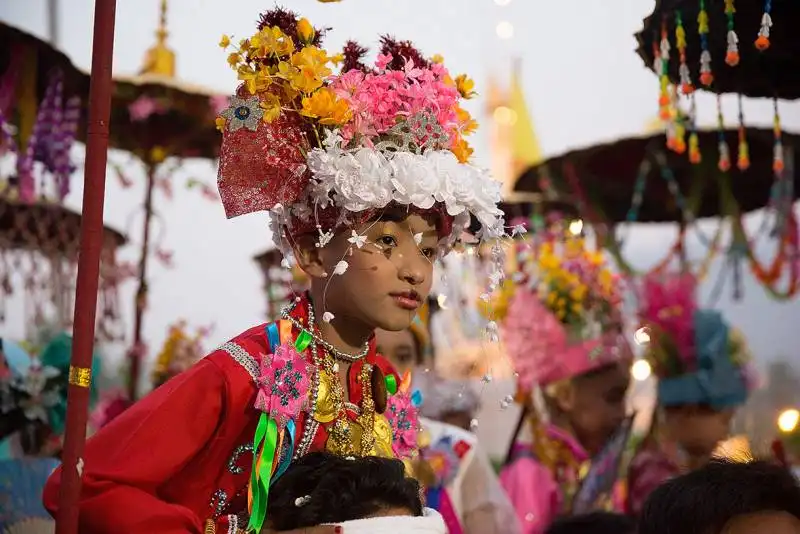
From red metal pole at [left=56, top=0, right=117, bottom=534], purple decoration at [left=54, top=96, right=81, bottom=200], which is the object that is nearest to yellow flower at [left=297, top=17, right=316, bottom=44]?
red metal pole at [left=56, top=0, right=117, bottom=534]

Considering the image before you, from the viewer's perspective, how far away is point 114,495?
187 centimetres

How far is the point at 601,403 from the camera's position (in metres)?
4.68

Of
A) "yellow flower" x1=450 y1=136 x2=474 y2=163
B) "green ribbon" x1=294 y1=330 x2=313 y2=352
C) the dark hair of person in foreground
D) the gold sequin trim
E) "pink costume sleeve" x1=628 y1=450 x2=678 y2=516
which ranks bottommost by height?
"pink costume sleeve" x1=628 y1=450 x2=678 y2=516

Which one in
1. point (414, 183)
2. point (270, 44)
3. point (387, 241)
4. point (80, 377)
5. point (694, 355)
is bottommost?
point (694, 355)

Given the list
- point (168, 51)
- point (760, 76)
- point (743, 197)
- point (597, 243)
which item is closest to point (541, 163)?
point (597, 243)

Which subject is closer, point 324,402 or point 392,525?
point 392,525

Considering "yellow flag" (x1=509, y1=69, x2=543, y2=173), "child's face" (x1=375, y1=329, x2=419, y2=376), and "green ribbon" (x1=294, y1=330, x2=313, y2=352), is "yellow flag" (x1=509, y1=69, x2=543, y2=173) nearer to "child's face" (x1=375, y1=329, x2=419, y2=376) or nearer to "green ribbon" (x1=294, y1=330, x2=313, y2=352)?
"child's face" (x1=375, y1=329, x2=419, y2=376)

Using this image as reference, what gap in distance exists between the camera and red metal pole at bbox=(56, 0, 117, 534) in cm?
174

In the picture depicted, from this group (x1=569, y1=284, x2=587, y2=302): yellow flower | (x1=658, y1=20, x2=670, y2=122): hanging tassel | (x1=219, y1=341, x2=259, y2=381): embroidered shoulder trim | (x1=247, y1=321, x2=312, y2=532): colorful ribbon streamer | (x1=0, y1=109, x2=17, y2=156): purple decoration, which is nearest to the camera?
(x1=247, y1=321, x2=312, y2=532): colorful ribbon streamer

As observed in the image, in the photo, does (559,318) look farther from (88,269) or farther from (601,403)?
(88,269)

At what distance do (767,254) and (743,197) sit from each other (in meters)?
0.37

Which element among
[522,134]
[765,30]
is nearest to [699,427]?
[765,30]

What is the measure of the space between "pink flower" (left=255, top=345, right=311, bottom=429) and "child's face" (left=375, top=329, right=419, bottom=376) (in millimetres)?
1600

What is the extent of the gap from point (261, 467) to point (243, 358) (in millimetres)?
229
